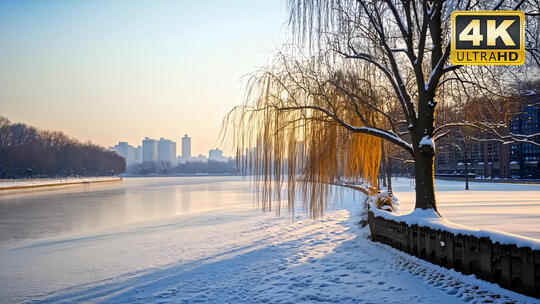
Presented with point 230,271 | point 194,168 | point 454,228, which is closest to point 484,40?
point 454,228

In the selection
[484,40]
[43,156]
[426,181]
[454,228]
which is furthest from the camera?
[43,156]

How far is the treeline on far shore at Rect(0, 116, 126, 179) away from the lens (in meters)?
79.6

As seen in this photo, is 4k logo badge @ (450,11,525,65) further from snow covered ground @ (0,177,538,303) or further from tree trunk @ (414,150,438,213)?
snow covered ground @ (0,177,538,303)

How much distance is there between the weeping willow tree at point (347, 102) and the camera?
27.4ft

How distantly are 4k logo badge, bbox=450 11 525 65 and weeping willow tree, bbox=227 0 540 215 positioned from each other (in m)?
1.94

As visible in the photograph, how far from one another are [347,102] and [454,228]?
169 inches

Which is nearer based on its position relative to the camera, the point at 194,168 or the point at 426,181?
the point at 426,181

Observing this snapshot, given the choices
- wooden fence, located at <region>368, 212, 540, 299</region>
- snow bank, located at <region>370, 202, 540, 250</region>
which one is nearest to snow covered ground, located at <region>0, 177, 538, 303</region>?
wooden fence, located at <region>368, 212, 540, 299</region>

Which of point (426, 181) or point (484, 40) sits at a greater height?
point (484, 40)

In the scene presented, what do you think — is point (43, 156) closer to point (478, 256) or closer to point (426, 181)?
point (426, 181)

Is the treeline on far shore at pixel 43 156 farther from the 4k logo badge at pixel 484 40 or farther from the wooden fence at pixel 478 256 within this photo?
the 4k logo badge at pixel 484 40

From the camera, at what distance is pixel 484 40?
5812mm

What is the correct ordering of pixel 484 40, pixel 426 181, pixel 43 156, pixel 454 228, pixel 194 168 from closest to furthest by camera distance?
pixel 484 40
pixel 454 228
pixel 426 181
pixel 43 156
pixel 194 168

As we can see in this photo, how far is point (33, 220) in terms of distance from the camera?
18516mm
